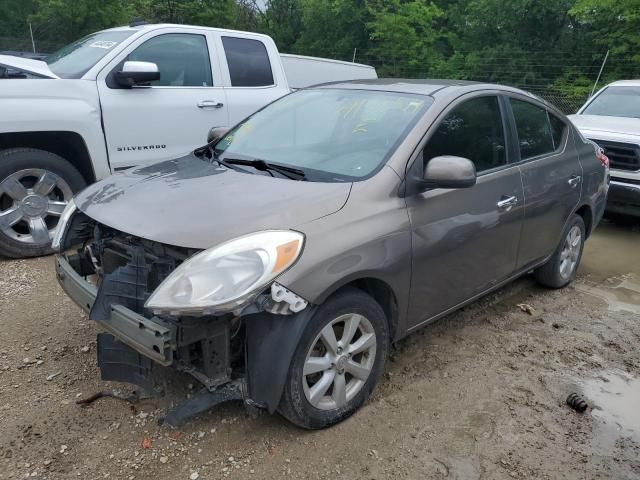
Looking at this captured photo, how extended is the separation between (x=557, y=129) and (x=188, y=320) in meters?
3.50

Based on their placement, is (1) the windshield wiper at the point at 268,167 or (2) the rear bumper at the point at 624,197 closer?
(1) the windshield wiper at the point at 268,167

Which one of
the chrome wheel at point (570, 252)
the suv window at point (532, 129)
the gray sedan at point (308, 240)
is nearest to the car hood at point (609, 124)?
the chrome wheel at point (570, 252)

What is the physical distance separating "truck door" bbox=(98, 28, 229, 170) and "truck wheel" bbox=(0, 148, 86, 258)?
460 millimetres

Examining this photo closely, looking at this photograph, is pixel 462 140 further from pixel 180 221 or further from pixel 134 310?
pixel 134 310

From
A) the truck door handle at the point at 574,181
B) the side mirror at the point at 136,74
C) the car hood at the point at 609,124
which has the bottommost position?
the car hood at the point at 609,124

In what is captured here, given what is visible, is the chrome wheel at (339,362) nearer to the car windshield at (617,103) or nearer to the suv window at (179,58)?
the suv window at (179,58)

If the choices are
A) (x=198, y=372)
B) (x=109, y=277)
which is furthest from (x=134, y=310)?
(x=198, y=372)

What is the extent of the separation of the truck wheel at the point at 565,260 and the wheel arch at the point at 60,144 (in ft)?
13.2

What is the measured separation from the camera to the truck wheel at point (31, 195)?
4.55 m

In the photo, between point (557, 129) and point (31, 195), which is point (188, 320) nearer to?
point (31, 195)

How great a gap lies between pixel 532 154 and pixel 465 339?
56.4 inches

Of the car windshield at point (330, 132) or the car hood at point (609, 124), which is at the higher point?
the car windshield at point (330, 132)

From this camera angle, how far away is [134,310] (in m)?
2.56

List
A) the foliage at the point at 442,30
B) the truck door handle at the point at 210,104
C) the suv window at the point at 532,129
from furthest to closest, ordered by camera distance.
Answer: the foliage at the point at 442,30 → the truck door handle at the point at 210,104 → the suv window at the point at 532,129
